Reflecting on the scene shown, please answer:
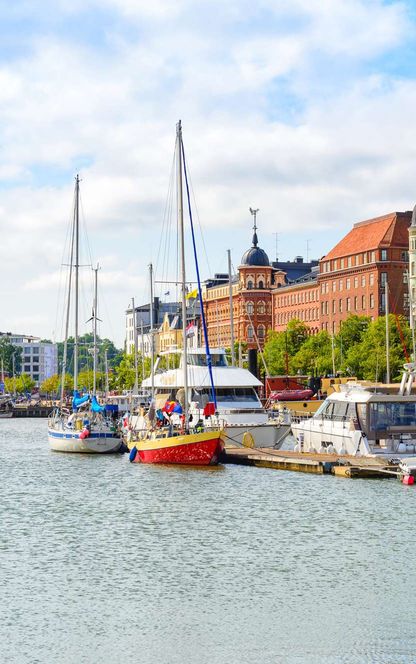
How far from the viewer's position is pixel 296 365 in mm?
182500

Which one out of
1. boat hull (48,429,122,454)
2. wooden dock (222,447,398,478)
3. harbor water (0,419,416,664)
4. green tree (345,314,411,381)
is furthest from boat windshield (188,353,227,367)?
green tree (345,314,411,381)

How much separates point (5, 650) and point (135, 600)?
5.90 metres

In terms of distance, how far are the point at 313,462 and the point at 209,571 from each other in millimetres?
26208

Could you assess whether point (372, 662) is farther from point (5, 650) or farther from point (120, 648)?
point (5, 650)

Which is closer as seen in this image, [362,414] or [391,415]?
[391,415]

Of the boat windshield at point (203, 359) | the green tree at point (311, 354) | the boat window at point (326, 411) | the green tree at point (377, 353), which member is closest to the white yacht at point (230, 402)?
the boat windshield at point (203, 359)

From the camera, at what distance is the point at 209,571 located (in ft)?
124

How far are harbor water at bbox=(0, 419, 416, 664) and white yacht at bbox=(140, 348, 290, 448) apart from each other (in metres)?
11.8

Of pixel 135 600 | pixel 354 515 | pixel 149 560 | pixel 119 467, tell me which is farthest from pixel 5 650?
pixel 119 467

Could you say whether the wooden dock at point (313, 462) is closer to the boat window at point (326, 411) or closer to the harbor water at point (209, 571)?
the harbor water at point (209, 571)

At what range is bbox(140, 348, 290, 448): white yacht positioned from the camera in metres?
75.8

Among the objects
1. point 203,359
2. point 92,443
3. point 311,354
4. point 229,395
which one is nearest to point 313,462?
point 229,395

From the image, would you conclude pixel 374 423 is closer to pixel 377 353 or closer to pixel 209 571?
pixel 209 571

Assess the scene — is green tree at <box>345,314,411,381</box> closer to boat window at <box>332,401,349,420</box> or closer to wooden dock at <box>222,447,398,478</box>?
wooden dock at <box>222,447,398,478</box>
